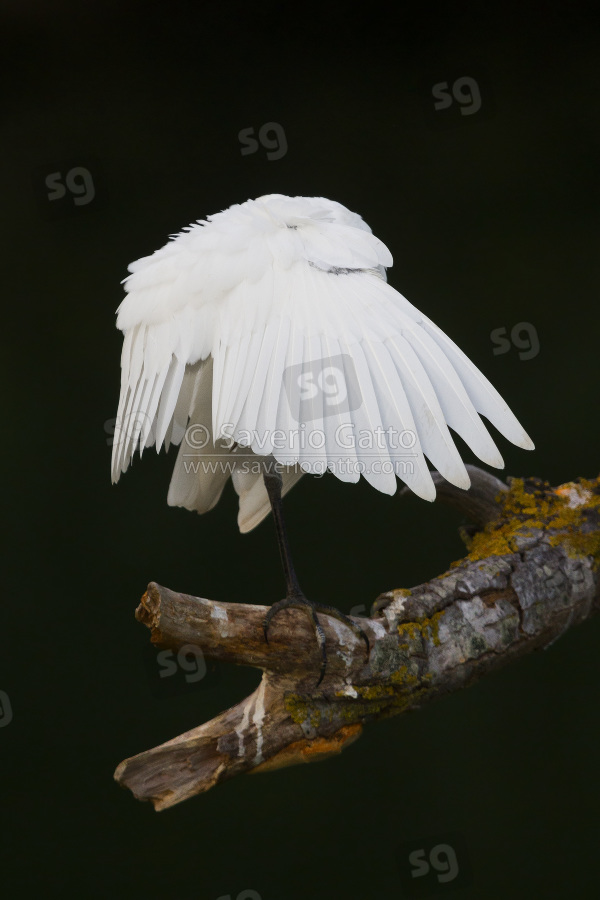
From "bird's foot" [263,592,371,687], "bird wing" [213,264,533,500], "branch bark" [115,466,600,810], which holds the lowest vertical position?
"branch bark" [115,466,600,810]

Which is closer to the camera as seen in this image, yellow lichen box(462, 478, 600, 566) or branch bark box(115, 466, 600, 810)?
branch bark box(115, 466, 600, 810)

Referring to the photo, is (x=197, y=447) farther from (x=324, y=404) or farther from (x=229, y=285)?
(x=324, y=404)

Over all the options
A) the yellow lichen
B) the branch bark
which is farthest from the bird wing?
the yellow lichen

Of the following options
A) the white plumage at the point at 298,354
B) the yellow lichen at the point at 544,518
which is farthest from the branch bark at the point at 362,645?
the white plumage at the point at 298,354

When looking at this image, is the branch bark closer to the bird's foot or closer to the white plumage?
the bird's foot

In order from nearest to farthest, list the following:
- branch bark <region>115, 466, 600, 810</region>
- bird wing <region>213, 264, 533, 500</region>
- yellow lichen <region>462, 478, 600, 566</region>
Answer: bird wing <region>213, 264, 533, 500</region>
branch bark <region>115, 466, 600, 810</region>
yellow lichen <region>462, 478, 600, 566</region>

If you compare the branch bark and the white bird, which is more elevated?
the white bird

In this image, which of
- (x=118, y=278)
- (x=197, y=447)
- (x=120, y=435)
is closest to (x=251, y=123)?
(x=118, y=278)
